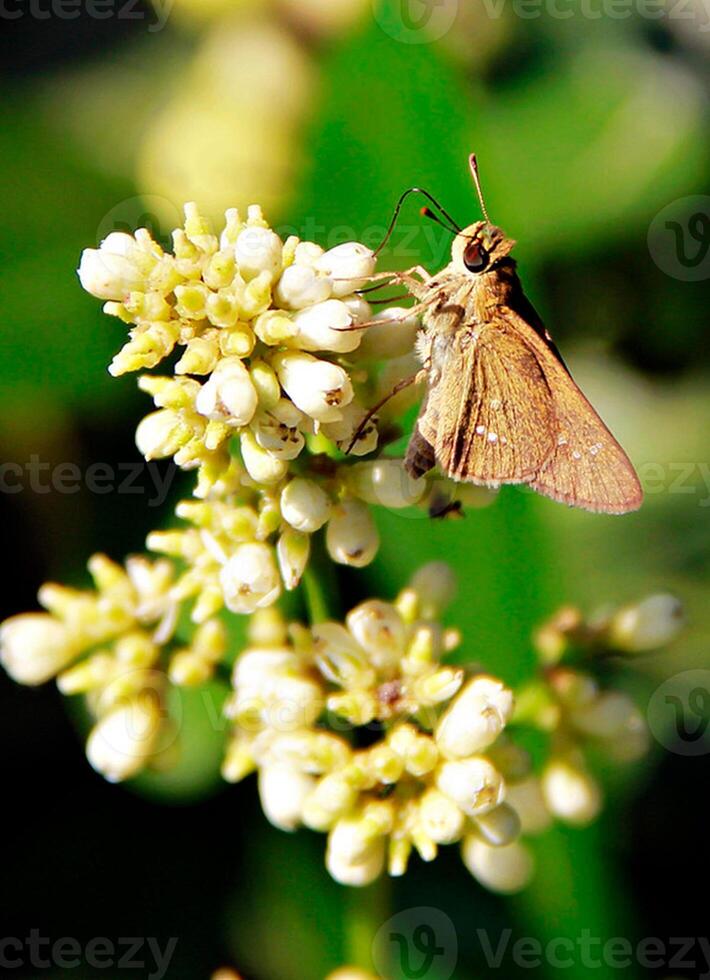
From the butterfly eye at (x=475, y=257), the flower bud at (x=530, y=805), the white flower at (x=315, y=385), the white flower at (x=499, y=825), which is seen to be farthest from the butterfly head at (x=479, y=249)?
the flower bud at (x=530, y=805)

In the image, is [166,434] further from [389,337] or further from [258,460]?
[389,337]

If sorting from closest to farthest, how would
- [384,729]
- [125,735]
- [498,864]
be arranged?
[384,729]
[125,735]
[498,864]

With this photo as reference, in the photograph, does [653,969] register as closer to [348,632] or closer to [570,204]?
[348,632]

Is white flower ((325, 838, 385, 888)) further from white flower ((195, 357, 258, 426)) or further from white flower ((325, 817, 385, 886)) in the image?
white flower ((195, 357, 258, 426))

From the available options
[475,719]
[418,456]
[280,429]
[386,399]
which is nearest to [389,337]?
[386,399]

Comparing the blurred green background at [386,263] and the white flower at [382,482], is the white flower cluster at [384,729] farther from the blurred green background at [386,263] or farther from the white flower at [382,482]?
the blurred green background at [386,263]

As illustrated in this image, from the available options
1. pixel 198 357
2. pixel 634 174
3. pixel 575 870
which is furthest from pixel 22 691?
pixel 634 174
